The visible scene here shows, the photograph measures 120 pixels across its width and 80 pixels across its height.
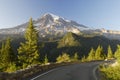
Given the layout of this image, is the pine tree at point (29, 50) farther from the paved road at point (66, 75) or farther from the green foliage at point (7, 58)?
the paved road at point (66, 75)

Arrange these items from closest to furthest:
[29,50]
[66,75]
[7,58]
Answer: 1. [66,75]
2. [29,50]
3. [7,58]

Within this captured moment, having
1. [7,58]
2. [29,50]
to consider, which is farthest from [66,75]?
[7,58]

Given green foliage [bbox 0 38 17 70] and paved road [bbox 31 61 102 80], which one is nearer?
paved road [bbox 31 61 102 80]

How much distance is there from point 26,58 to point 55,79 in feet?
113

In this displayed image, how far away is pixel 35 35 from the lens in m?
53.4

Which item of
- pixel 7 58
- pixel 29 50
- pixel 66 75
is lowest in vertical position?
pixel 66 75

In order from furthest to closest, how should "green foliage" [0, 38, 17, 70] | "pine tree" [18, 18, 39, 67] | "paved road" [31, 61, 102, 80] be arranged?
"green foliage" [0, 38, 17, 70] → "pine tree" [18, 18, 39, 67] → "paved road" [31, 61, 102, 80]

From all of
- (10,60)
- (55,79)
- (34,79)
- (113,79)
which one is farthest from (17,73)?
(10,60)

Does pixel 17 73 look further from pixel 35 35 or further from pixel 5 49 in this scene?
pixel 5 49

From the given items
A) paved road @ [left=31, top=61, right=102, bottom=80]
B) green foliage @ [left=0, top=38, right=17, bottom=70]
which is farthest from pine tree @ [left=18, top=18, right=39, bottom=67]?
paved road @ [left=31, top=61, right=102, bottom=80]

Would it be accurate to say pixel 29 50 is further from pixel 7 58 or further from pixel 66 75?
pixel 66 75

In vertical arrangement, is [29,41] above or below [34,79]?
above

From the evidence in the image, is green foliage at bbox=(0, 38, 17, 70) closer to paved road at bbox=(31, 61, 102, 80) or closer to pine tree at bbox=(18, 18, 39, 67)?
pine tree at bbox=(18, 18, 39, 67)

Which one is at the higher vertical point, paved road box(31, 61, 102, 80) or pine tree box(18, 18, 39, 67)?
pine tree box(18, 18, 39, 67)
